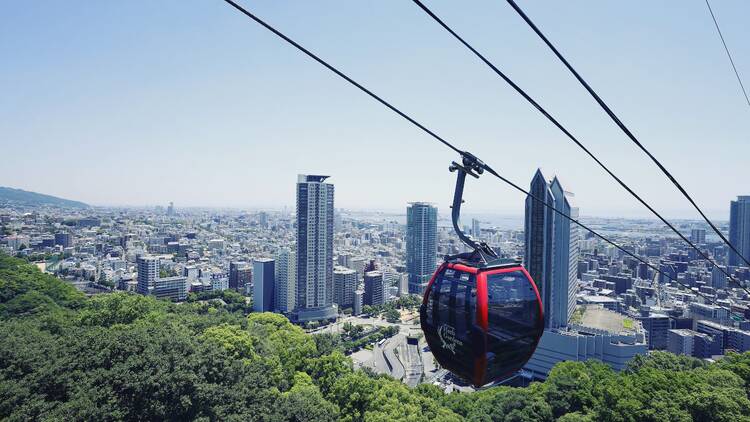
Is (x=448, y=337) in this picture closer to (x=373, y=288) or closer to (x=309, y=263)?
(x=309, y=263)

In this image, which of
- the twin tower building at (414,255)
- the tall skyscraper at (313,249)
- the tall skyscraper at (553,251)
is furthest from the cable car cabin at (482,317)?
the tall skyscraper at (313,249)

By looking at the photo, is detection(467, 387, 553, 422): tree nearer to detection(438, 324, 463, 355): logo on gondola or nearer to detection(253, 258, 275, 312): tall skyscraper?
detection(438, 324, 463, 355): logo on gondola

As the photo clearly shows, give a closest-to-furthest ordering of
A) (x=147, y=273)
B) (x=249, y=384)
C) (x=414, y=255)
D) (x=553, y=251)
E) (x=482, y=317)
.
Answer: (x=482, y=317)
(x=249, y=384)
(x=553, y=251)
(x=147, y=273)
(x=414, y=255)

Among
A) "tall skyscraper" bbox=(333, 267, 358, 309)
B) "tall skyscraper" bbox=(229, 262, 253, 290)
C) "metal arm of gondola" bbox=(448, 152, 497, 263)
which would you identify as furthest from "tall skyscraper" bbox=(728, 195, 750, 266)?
"metal arm of gondola" bbox=(448, 152, 497, 263)

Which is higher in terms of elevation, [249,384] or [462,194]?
[462,194]

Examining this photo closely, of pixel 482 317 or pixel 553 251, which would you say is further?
pixel 553 251

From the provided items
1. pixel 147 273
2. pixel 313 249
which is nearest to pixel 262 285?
pixel 313 249
